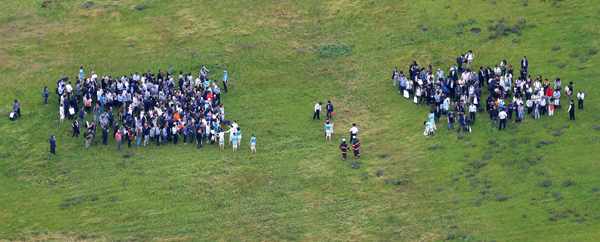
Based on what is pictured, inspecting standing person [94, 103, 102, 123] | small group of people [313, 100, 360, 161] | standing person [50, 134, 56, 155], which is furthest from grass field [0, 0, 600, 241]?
standing person [94, 103, 102, 123]

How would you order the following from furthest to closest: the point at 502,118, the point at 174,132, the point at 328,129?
the point at 328,129 → the point at 174,132 → the point at 502,118

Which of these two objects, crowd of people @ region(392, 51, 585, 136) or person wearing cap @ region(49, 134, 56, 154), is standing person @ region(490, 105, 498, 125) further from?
person wearing cap @ region(49, 134, 56, 154)

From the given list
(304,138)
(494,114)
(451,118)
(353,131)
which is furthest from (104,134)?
(494,114)

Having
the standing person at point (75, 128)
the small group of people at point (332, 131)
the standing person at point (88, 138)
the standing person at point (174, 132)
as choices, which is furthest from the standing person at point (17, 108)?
the small group of people at point (332, 131)

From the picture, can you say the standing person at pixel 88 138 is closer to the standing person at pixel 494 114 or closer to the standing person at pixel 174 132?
the standing person at pixel 174 132

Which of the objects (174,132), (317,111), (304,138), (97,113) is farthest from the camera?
(317,111)

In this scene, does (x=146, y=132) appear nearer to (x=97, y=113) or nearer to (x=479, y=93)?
(x=97, y=113)

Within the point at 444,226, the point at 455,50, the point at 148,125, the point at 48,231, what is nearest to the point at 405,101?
the point at 455,50
